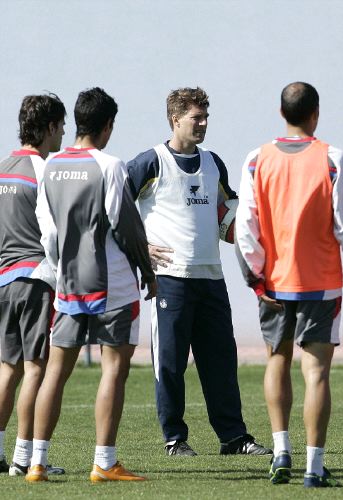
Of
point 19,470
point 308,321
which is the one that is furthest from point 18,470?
point 308,321

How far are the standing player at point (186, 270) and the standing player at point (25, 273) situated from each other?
3.57ft

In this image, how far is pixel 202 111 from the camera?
Answer: 23.3ft

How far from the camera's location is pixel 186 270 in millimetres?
7055

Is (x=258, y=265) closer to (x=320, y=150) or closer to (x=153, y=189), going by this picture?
(x=320, y=150)

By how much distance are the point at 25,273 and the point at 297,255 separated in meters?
1.42

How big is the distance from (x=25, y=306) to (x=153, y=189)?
1.42m

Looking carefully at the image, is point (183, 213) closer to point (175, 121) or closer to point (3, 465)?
point (175, 121)

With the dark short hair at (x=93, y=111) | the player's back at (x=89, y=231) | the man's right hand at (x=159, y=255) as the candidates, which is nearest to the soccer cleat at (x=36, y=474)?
the player's back at (x=89, y=231)

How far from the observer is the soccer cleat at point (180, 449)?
689 cm

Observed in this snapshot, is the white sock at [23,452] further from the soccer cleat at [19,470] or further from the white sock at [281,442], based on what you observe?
the white sock at [281,442]

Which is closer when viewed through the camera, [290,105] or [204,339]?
[290,105]

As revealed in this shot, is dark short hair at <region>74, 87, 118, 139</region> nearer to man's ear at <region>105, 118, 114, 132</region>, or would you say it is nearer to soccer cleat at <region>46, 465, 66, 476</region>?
man's ear at <region>105, 118, 114, 132</region>

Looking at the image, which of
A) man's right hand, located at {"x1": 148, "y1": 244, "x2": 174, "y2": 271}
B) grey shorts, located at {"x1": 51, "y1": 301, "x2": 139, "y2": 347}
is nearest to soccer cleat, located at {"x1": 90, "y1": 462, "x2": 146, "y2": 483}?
grey shorts, located at {"x1": 51, "y1": 301, "x2": 139, "y2": 347}

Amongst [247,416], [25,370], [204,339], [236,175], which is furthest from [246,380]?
[25,370]
